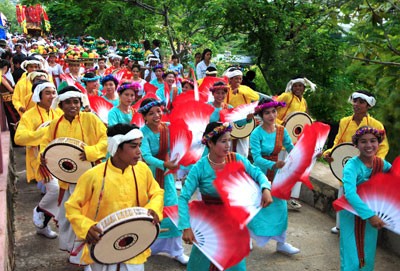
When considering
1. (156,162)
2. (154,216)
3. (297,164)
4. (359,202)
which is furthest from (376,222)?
(156,162)

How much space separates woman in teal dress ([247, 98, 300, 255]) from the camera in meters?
5.06

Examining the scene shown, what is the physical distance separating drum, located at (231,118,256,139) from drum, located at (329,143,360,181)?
171cm

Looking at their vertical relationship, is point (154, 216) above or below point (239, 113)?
below

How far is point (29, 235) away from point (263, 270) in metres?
2.94

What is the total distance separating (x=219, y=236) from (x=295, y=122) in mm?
3519

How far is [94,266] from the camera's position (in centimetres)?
383

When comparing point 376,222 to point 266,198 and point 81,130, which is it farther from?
point 81,130

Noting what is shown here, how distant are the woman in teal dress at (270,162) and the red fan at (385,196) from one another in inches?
40.1

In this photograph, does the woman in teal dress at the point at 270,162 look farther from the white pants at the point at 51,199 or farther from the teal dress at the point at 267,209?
the white pants at the point at 51,199

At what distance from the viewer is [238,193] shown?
12.0 feet

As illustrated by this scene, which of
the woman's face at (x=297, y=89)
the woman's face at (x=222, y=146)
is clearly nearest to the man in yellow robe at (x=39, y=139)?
the woman's face at (x=222, y=146)

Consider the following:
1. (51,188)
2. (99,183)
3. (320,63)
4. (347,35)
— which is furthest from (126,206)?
(320,63)

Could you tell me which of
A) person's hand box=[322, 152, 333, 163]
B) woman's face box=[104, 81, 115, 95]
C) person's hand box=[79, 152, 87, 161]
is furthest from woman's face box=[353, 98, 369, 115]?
woman's face box=[104, 81, 115, 95]

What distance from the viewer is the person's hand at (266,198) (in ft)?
12.2
